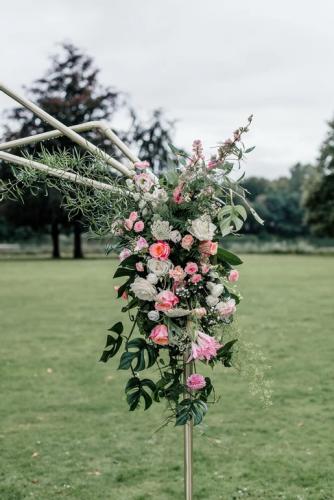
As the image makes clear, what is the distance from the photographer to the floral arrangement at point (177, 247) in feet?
10.1

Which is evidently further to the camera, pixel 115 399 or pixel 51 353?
pixel 51 353

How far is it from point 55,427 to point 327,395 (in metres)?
3.19

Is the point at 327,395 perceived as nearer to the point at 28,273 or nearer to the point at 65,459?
the point at 65,459

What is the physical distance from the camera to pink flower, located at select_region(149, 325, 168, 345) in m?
3.05

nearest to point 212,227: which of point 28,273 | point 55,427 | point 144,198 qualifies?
point 144,198

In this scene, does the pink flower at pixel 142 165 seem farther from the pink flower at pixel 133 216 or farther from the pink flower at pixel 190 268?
the pink flower at pixel 190 268

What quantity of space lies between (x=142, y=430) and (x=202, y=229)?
4.35m

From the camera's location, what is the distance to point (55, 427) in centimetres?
709

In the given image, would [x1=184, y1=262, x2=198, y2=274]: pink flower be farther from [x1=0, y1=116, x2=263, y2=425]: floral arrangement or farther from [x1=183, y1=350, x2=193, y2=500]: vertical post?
[x1=183, y1=350, x2=193, y2=500]: vertical post

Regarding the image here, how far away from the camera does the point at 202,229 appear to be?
3068mm

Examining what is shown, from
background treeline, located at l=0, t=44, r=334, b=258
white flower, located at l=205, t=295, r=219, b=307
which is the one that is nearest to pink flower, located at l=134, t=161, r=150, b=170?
white flower, located at l=205, t=295, r=219, b=307

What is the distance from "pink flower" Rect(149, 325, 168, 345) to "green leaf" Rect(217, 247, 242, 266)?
17.8 inches

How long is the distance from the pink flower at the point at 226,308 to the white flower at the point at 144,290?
314 millimetres

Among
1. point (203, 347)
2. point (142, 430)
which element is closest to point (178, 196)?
point (203, 347)
